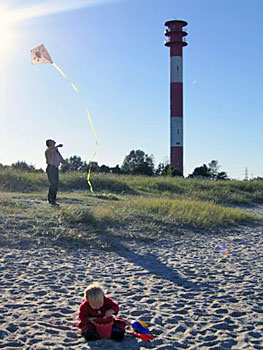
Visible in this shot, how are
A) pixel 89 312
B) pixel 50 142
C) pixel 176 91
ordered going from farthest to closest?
pixel 176 91 < pixel 50 142 < pixel 89 312

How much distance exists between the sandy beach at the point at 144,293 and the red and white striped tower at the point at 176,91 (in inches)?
1059

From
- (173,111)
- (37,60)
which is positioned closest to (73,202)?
(37,60)

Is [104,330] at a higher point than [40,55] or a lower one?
lower

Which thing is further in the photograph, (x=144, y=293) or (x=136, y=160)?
(x=136, y=160)

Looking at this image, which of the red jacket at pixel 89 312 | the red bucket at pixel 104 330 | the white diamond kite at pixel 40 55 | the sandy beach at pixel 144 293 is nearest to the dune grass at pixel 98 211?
the sandy beach at pixel 144 293

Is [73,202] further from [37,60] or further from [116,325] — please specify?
[116,325]

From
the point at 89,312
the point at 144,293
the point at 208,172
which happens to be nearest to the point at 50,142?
the point at 144,293

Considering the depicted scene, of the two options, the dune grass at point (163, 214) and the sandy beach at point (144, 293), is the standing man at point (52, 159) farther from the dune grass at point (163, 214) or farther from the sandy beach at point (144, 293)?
the sandy beach at point (144, 293)

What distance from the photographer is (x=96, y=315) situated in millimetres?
4836

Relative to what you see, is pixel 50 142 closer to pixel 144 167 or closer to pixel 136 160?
pixel 144 167

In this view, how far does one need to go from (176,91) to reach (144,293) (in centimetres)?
3184

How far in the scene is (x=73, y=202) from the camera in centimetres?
1462

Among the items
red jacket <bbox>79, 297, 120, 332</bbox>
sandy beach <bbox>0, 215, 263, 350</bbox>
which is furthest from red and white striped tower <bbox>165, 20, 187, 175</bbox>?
red jacket <bbox>79, 297, 120, 332</bbox>

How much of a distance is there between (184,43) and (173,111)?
569cm
